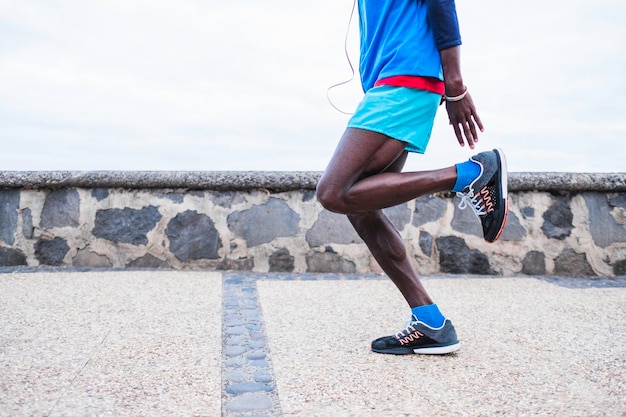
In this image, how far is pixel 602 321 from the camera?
297 cm

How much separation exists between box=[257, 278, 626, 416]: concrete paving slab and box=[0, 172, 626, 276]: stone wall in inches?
23.8

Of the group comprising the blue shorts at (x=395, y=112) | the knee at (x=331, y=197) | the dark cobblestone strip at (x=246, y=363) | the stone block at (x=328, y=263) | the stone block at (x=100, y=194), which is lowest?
the dark cobblestone strip at (x=246, y=363)

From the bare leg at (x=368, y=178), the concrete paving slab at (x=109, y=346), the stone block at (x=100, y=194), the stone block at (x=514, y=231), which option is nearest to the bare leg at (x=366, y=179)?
the bare leg at (x=368, y=178)

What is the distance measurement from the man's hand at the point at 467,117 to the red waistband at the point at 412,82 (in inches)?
3.5

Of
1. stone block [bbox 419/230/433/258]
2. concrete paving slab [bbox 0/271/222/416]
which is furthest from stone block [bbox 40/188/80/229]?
stone block [bbox 419/230/433/258]

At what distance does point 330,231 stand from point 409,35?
2.42 metres

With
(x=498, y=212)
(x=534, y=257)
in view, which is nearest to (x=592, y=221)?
(x=534, y=257)

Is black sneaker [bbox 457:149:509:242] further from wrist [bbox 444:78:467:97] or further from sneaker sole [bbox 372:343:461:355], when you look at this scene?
sneaker sole [bbox 372:343:461:355]

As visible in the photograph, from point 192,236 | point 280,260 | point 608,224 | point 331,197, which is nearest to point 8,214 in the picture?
point 192,236

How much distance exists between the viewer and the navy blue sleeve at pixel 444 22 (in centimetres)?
201

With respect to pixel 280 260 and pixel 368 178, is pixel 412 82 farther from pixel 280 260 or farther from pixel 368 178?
pixel 280 260

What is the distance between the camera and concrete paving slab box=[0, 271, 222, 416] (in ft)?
5.75

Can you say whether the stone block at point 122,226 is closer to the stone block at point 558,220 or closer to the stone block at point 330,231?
the stone block at point 330,231

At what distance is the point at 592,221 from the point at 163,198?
324cm
